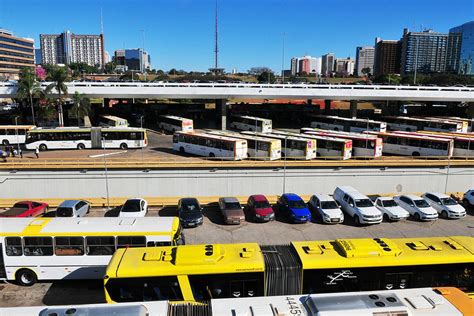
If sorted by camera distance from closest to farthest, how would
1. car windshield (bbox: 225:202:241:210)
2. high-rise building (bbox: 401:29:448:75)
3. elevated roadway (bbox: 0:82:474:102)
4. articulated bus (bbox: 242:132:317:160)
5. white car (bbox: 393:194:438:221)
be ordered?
white car (bbox: 393:194:438:221) → car windshield (bbox: 225:202:241:210) → articulated bus (bbox: 242:132:317:160) → elevated roadway (bbox: 0:82:474:102) → high-rise building (bbox: 401:29:448:75)

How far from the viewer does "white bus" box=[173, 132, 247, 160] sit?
31297 mm

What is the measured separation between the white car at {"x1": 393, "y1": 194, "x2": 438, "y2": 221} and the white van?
2.65 m

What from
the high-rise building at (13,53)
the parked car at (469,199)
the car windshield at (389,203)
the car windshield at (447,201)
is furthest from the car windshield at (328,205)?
the high-rise building at (13,53)

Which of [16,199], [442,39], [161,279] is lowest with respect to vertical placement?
[16,199]

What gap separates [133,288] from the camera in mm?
10930

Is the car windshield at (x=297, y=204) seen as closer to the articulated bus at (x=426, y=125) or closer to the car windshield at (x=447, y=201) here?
the car windshield at (x=447, y=201)

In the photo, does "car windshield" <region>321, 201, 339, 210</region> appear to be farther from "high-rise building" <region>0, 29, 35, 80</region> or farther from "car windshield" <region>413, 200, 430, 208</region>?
"high-rise building" <region>0, 29, 35, 80</region>

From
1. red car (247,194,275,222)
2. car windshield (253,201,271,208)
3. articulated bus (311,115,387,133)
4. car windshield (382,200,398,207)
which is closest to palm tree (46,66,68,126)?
red car (247,194,275,222)

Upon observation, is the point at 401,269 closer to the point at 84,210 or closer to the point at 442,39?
the point at 84,210

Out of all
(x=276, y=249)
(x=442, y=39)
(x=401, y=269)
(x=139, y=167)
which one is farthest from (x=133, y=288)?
(x=442, y=39)

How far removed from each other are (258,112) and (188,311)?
5911 centimetres

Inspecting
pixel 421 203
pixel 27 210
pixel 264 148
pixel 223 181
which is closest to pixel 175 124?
pixel 264 148

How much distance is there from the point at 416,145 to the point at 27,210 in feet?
107

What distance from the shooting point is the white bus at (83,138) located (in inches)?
1453
